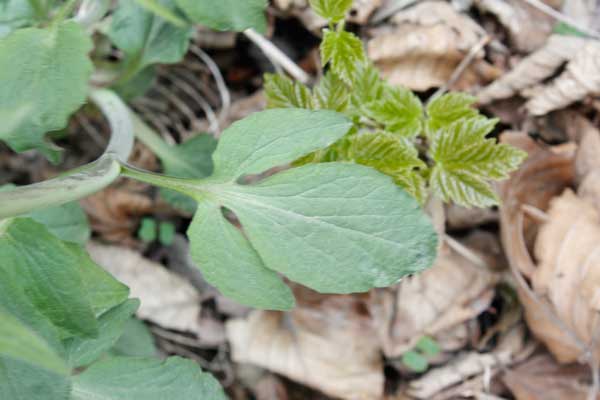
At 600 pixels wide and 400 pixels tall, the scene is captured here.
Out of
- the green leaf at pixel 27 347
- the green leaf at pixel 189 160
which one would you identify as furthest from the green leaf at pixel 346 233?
the green leaf at pixel 189 160

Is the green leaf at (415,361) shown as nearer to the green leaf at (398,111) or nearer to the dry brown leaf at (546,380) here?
the dry brown leaf at (546,380)

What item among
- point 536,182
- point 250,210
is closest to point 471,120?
point 250,210

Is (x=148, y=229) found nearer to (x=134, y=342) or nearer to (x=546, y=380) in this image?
(x=134, y=342)

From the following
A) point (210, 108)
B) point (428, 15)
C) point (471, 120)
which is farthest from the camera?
point (210, 108)

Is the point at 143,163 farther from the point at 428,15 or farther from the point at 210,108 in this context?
the point at 428,15

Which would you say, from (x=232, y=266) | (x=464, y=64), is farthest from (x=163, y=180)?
(x=464, y=64)

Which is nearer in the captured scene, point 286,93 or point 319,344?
point 286,93
